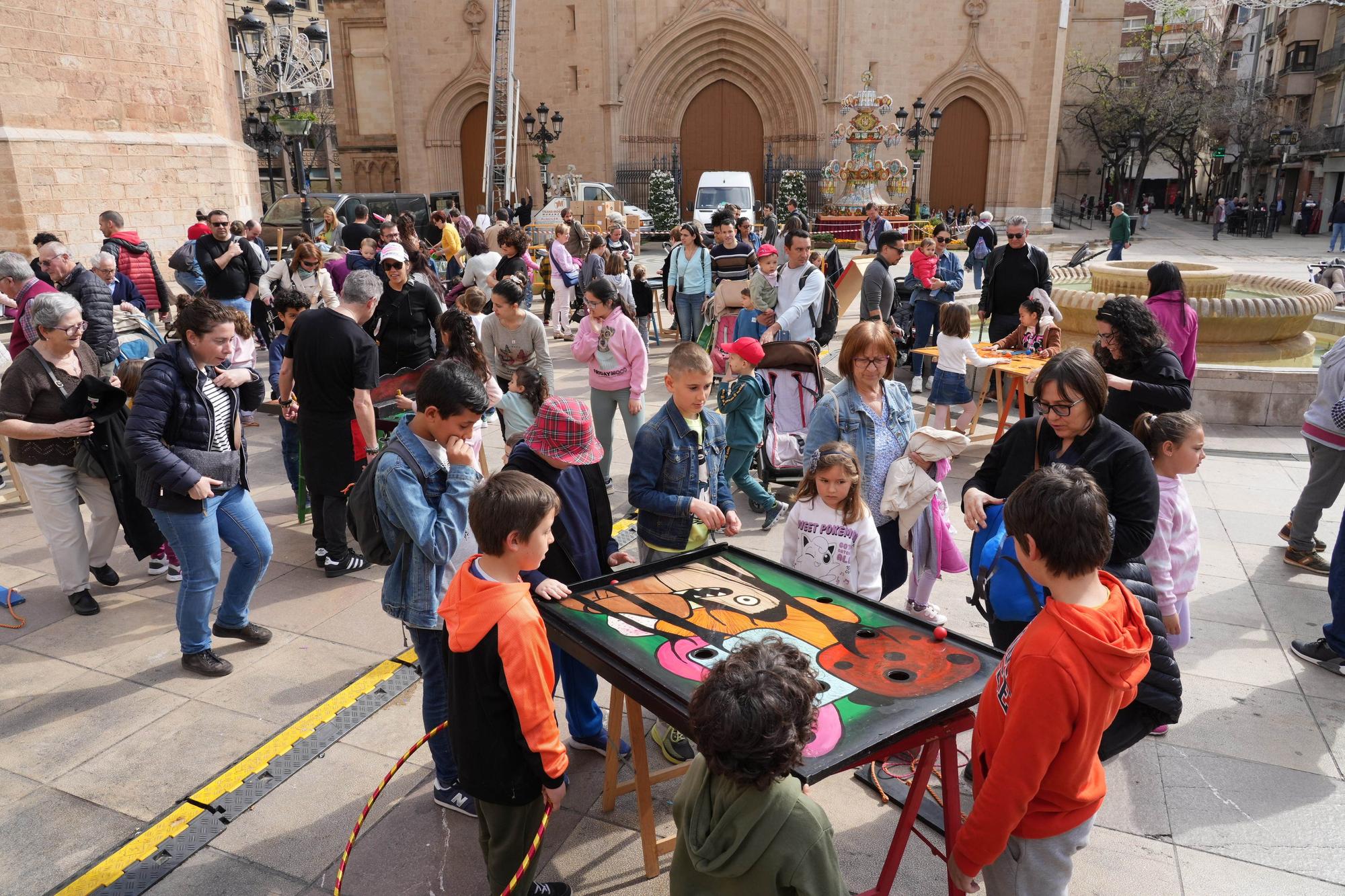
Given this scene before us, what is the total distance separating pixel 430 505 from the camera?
3.40 meters

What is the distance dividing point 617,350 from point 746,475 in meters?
1.35

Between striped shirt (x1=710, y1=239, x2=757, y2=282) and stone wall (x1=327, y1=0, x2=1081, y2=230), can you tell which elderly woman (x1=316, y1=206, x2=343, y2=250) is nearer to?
striped shirt (x1=710, y1=239, x2=757, y2=282)

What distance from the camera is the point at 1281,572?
18.9 feet

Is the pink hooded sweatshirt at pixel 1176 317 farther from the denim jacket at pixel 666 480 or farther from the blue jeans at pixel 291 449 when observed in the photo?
the blue jeans at pixel 291 449

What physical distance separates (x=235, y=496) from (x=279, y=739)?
134 cm

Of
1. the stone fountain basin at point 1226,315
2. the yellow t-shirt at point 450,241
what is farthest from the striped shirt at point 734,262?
the yellow t-shirt at point 450,241

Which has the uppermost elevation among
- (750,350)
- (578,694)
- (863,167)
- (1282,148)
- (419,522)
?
(1282,148)

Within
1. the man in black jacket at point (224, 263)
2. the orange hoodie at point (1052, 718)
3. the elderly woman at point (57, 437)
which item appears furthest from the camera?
the man in black jacket at point (224, 263)

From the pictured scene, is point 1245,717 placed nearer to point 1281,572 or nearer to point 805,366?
point 1281,572

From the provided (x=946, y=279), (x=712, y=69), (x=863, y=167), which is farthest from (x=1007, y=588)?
(x=712, y=69)

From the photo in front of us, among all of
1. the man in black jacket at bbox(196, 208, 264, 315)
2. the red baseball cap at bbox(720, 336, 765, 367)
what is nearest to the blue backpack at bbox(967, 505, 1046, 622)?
the red baseball cap at bbox(720, 336, 765, 367)

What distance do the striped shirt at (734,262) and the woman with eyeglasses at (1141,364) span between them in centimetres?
579

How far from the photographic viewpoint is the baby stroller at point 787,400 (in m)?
6.88

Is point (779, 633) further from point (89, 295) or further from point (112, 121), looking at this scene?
point (112, 121)
